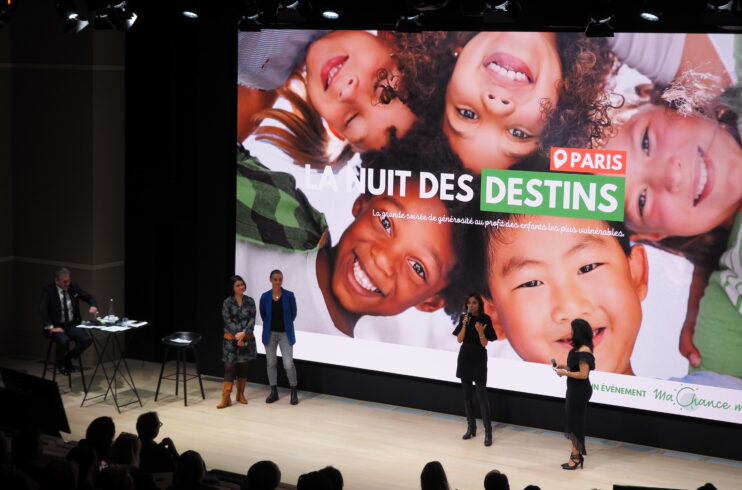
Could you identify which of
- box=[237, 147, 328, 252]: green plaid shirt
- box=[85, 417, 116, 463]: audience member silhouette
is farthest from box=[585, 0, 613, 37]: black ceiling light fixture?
box=[85, 417, 116, 463]: audience member silhouette

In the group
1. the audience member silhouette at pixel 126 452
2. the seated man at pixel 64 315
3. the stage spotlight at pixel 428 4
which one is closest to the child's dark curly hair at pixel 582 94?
the stage spotlight at pixel 428 4

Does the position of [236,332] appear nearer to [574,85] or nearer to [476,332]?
[476,332]

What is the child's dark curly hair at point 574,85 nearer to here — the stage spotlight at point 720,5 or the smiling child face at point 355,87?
the smiling child face at point 355,87

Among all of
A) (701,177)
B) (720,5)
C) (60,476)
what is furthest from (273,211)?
(60,476)

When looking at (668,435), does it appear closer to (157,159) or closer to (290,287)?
(290,287)

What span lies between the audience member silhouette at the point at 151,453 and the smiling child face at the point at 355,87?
4.76 meters

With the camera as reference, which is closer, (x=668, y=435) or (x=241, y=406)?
(x=668, y=435)

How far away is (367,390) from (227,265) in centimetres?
193

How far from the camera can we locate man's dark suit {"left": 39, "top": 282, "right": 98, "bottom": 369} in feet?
36.9

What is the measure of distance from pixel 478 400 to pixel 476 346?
1.78ft

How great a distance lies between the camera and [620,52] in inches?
385

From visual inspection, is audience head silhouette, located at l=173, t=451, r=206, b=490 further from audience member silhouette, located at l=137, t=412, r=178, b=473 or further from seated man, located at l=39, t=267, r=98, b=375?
seated man, located at l=39, t=267, r=98, b=375

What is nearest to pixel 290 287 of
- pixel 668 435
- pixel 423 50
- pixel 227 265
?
pixel 227 265

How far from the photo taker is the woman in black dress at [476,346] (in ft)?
32.7
